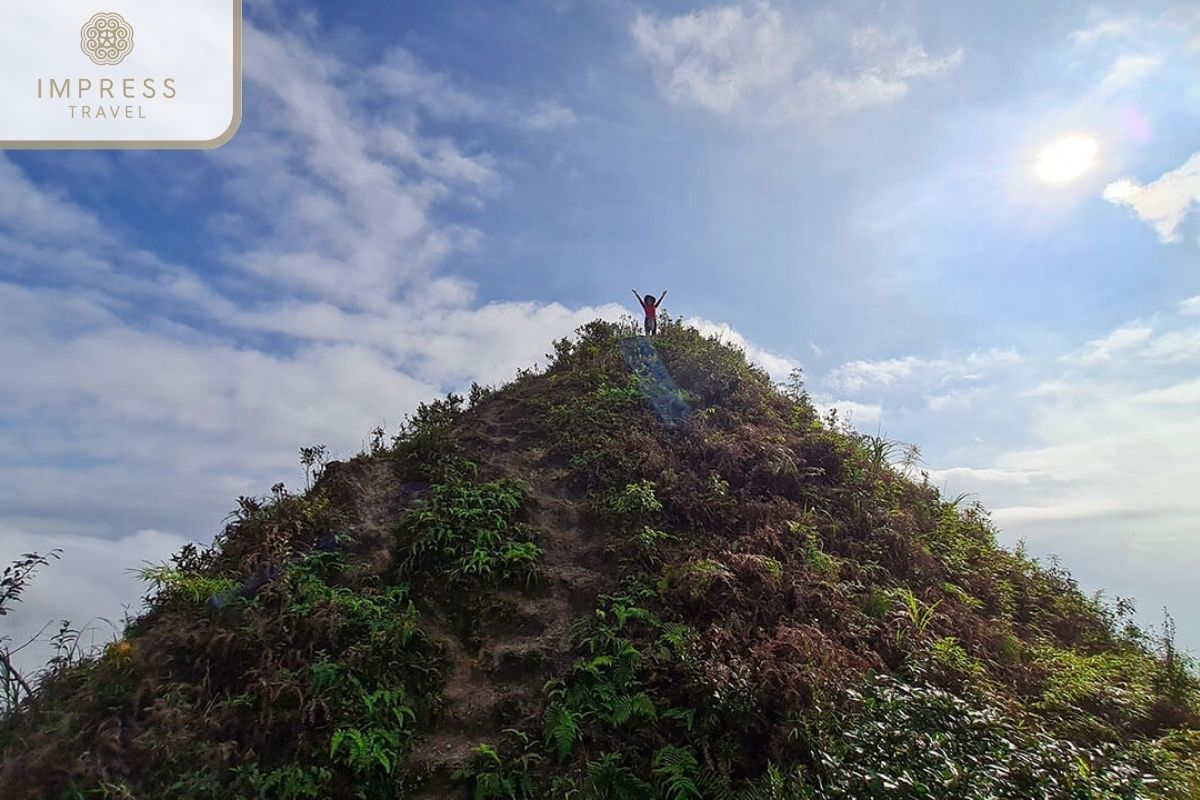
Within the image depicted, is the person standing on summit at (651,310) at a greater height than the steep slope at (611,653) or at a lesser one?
greater

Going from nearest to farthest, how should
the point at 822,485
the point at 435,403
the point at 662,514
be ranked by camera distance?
1. the point at 662,514
2. the point at 822,485
3. the point at 435,403

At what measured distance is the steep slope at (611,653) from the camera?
6.10 meters

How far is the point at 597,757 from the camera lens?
6828mm

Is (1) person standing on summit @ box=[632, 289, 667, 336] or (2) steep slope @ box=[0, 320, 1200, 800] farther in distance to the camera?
(1) person standing on summit @ box=[632, 289, 667, 336]

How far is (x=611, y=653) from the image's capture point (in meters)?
8.01

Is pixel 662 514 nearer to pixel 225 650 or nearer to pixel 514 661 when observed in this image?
pixel 514 661

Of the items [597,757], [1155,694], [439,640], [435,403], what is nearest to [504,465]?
[435,403]

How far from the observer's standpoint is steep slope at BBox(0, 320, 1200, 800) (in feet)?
20.0

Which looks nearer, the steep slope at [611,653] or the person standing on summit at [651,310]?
the steep slope at [611,653]

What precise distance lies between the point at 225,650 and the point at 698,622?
5.53 m

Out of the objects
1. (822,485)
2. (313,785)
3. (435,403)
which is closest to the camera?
(313,785)

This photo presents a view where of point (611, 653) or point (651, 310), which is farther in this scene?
point (651, 310)

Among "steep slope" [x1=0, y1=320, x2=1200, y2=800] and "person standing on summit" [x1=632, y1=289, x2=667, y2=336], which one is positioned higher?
"person standing on summit" [x1=632, y1=289, x2=667, y2=336]

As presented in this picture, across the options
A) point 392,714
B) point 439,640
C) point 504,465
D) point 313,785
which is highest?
point 504,465
